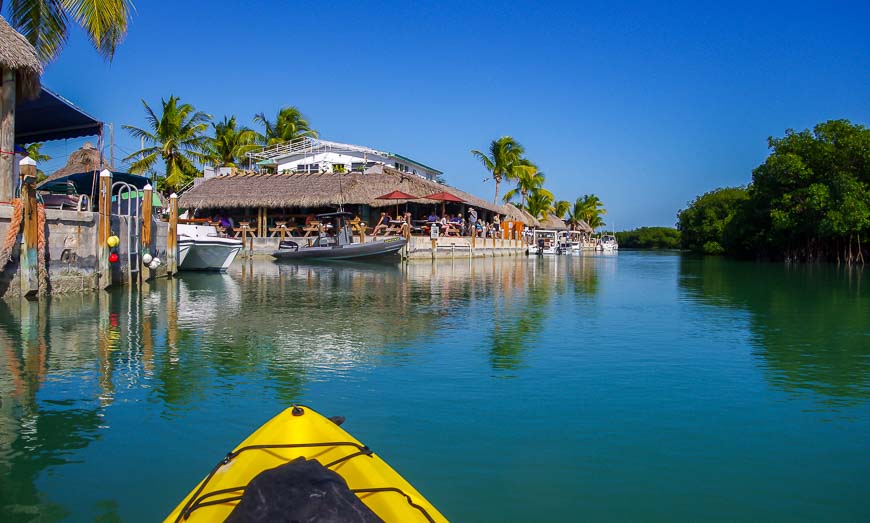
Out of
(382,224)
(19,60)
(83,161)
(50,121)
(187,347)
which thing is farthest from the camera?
(382,224)

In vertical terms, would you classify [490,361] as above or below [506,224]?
below

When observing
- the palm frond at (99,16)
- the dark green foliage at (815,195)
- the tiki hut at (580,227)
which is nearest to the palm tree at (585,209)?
the tiki hut at (580,227)

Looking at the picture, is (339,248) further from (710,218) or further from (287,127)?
(710,218)

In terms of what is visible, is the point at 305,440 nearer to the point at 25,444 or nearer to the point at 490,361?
the point at 25,444

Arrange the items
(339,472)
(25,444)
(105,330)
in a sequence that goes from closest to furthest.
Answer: (339,472), (25,444), (105,330)

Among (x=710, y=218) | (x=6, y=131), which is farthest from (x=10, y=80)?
(x=710, y=218)

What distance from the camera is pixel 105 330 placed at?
35.0 feet

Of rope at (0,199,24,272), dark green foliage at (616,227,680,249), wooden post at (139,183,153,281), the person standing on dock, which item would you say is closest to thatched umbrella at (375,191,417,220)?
the person standing on dock

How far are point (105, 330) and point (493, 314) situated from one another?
7.19 m

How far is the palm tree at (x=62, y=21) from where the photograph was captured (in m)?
16.2

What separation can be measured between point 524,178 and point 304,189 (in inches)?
1177

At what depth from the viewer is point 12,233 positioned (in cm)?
1248

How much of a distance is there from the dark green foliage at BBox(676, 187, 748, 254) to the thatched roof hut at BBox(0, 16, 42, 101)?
63961mm

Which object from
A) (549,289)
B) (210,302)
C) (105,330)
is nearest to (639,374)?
(105,330)
